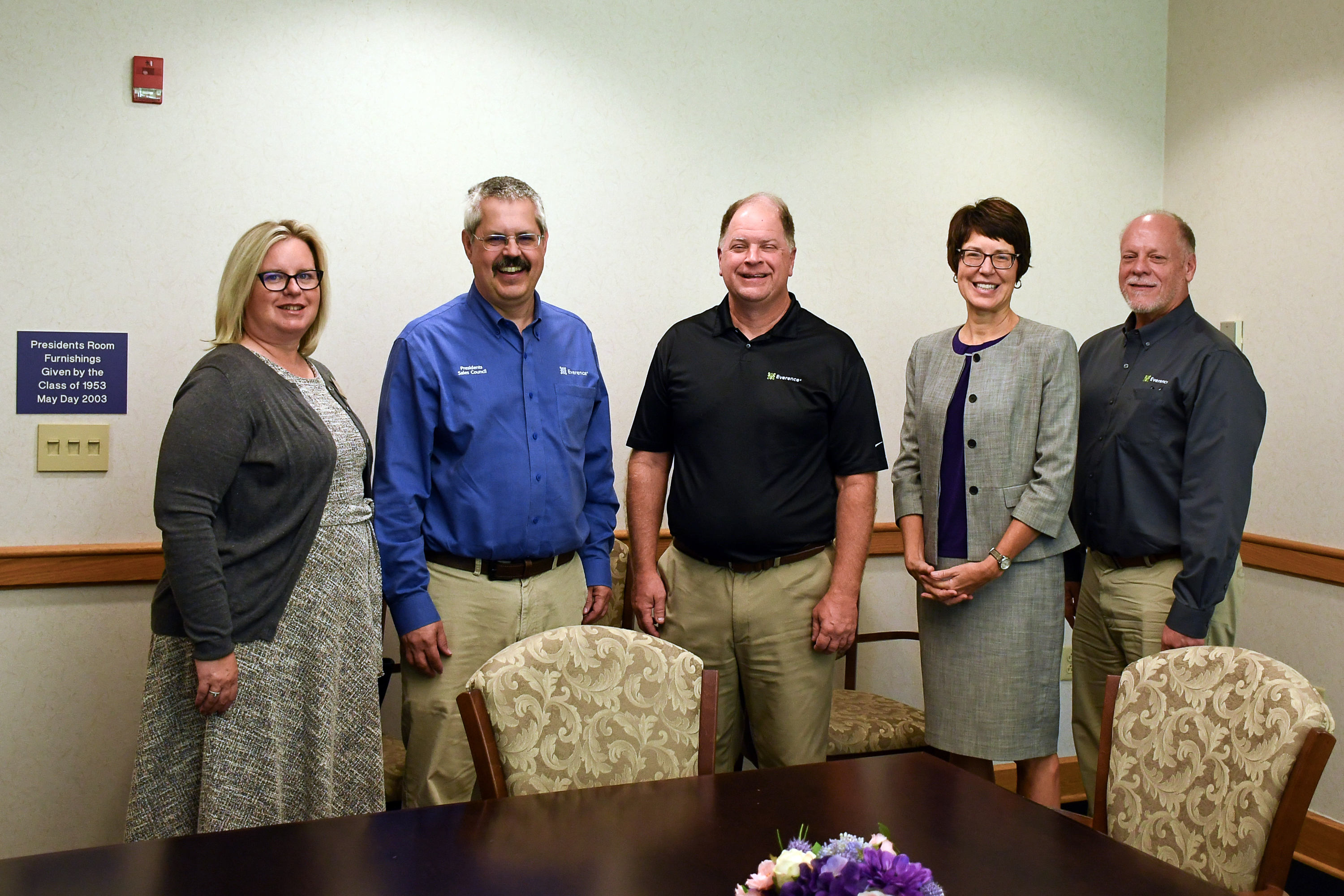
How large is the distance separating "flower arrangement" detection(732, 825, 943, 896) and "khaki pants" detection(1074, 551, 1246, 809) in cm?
178

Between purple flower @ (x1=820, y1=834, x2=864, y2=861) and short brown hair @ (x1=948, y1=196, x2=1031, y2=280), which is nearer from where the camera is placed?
purple flower @ (x1=820, y1=834, x2=864, y2=861)

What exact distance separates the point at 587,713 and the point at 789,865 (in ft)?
2.95

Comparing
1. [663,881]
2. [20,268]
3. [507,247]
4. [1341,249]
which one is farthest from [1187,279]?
[20,268]

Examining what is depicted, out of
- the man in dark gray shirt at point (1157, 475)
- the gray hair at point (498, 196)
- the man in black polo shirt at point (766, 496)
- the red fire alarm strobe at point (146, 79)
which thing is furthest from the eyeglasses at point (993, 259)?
the red fire alarm strobe at point (146, 79)

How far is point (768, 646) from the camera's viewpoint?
8.38ft

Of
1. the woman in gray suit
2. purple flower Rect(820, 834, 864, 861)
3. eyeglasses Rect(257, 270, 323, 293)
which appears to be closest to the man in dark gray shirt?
the woman in gray suit

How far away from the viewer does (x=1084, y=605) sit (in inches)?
114

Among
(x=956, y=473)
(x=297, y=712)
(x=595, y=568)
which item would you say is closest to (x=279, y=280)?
(x=297, y=712)

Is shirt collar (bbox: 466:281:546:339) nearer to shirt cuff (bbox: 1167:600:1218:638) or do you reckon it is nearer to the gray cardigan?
the gray cardigan

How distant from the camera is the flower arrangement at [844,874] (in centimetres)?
96

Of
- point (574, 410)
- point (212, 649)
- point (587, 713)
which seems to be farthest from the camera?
point (574, 410)

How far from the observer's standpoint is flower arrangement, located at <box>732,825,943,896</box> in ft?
3.15

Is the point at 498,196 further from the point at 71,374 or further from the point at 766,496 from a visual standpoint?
the point at 71,374

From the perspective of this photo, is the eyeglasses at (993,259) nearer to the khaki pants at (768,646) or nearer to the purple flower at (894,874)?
the khaki pants at (768,646)
